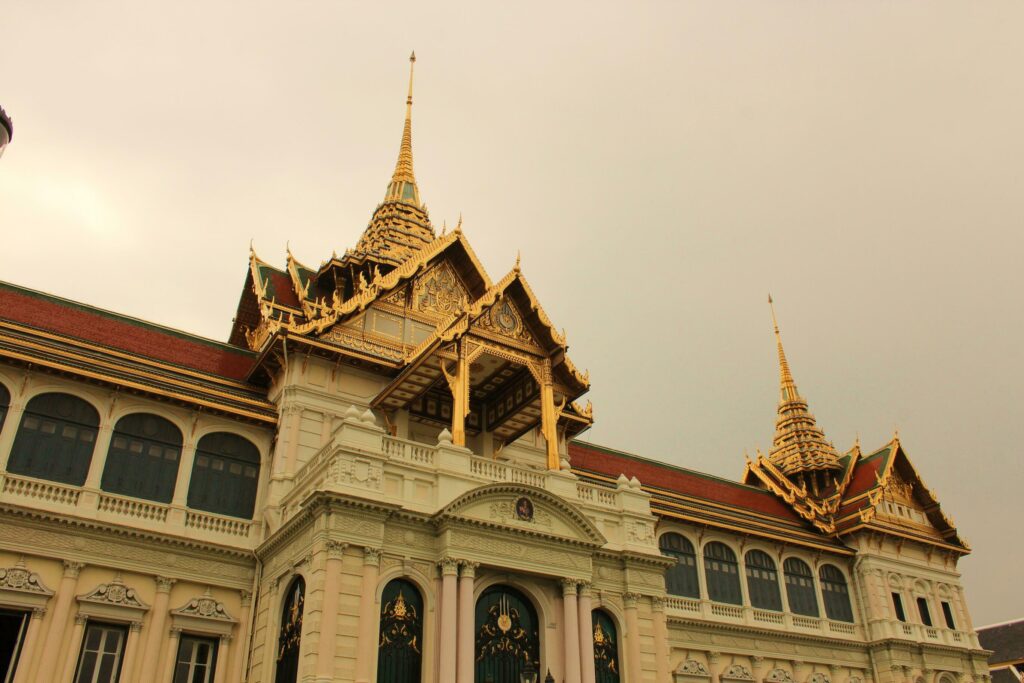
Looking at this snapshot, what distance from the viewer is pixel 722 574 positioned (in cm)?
3195

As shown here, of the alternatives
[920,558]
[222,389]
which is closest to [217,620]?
[222,389]

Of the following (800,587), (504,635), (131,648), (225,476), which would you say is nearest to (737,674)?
(800,587)

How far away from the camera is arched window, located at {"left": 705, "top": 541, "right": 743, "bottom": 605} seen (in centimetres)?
3145

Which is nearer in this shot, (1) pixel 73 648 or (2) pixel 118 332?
(1) pixel 73 648

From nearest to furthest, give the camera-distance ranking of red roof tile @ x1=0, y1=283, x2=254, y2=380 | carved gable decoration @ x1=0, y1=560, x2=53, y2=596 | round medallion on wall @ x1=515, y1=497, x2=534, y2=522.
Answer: carved gable decoration @ x1=0, y1=560, x2=53, y2=596, round medallion on wall @ x1=515, y1=497, x2=534, y2=522, red roof tile @ x1=0, y1=283, x2=254, y2=380

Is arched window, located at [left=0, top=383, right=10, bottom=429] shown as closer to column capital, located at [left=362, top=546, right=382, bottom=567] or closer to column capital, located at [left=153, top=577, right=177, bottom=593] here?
column capital, located at [left=153, top=577, right=177, bottom=593]

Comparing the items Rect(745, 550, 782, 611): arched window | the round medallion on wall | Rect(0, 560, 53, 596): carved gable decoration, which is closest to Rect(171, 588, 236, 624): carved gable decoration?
Rect(0, 560, 53, 596): carved gable decoration

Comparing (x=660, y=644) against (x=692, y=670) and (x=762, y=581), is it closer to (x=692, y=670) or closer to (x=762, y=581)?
(x=692, y=670)

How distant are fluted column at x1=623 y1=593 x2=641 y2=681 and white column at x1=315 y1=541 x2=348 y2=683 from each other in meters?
7.00

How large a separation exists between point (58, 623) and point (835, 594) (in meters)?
27.4

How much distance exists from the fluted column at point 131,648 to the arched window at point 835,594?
24.7 metres

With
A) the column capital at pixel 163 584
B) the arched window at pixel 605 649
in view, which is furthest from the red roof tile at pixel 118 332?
the arched window at pixel 605 649

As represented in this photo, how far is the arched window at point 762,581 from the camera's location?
3247 centimetres

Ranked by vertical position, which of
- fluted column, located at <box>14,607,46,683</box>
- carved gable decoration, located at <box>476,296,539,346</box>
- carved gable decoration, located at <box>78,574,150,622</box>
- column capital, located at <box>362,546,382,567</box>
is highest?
carved gable decoration, located at <box>476,296,539,346</box>
